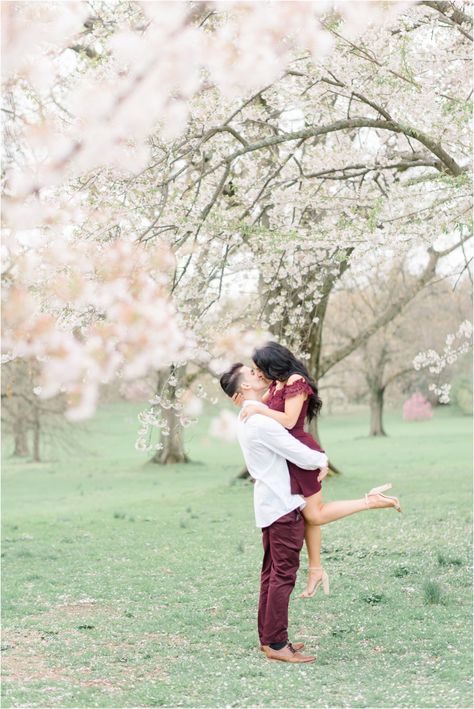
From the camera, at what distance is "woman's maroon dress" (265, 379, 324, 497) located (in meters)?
5.52

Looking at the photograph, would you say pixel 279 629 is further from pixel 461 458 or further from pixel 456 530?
pixel 461 458

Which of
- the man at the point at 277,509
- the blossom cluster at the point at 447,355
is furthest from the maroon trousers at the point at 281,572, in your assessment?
the blossom cluster at the point at 447,355

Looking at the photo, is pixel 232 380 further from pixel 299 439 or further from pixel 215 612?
pixel 215 612

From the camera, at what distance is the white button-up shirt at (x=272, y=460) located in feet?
17.7

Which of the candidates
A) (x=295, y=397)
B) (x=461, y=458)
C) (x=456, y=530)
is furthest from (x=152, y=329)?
(x=461, y=458)

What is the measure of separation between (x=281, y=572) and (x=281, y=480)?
1.79 feet

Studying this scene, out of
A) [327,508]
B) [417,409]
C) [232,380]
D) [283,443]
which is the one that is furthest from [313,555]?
[417,409]

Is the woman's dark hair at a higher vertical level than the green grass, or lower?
higher

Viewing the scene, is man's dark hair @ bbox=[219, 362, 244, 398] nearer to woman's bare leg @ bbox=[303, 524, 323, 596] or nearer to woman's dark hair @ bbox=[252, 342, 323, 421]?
woman's dark hair @ bbox=[252, 342, 323, 421]

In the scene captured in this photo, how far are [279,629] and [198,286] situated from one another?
325cm

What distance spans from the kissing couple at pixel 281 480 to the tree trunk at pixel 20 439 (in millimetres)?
23698

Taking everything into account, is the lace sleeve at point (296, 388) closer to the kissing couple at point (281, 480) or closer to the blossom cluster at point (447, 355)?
the kissing couple at point (281, 480)

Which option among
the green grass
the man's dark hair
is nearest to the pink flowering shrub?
the green grass

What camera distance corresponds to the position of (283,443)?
17.7 feet
